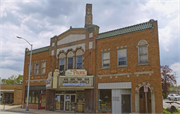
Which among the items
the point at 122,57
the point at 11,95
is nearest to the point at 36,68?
the point at 122,57

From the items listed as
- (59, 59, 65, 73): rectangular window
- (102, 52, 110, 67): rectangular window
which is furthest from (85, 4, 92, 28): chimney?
(102, 52, 110, 67): rectangular window

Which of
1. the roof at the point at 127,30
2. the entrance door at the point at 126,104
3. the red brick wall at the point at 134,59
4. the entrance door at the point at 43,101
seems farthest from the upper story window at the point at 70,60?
the entrance door at the point at 126,104

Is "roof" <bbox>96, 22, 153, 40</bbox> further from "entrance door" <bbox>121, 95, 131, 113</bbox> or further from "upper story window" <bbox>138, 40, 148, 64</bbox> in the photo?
"entrance door" <bbox>121, 95, 131, 113</bbox>

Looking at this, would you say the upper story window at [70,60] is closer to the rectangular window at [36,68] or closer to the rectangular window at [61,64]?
the rectangular window at [61,64]

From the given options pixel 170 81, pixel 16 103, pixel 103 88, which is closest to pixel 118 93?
pixel 103 88

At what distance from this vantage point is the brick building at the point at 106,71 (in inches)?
696

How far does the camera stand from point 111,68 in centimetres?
2011

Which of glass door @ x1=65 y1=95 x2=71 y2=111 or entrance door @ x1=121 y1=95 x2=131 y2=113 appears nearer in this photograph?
entrance door @ x1=121 y1=95 x2=131 y2=113

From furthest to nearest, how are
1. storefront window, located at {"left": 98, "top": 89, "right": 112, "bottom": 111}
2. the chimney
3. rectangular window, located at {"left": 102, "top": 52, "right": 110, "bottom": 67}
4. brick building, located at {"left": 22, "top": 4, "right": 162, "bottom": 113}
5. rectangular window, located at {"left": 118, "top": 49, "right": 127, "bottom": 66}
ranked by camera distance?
the chimney, rectangular window, located at {"left": 102, "top": 52, "right": 110, "bottom": 67}, storefront window, located at {"left": 98, "top": 89, "right": 112, "bottom": 111}, rectangular window, located at {"left": 118, "top": 49, "right": 127, "bottom": 66}, brick building, located at {"left": 22, "top": 4, "right": 162, "bottom": 113}

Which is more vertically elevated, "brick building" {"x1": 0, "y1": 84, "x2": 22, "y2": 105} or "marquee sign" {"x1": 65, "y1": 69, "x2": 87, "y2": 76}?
"marquee sign" {"x1": 65, "y1": 69, "x2": 87, "y2": 76}

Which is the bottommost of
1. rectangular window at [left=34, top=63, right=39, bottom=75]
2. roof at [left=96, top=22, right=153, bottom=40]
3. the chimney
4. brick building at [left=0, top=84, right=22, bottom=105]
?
brick building at [left=0, top=84, right=22, bottom=105]

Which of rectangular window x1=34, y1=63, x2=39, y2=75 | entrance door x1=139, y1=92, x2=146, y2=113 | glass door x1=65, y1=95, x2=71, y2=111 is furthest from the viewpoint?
rectangular window x1=34, y1=63, x2=39, y2=75

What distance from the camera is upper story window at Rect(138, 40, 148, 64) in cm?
1811

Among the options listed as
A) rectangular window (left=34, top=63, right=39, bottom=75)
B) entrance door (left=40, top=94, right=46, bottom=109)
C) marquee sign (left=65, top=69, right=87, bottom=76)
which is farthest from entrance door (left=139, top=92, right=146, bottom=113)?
rectangular window (left=34, top=63, right=39, bottom=75)
